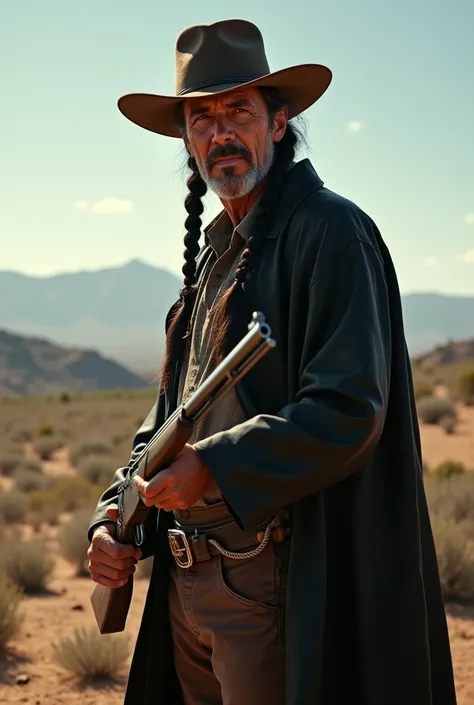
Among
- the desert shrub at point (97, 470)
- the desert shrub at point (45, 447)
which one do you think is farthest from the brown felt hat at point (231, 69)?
the desert shrub at point (45, 447)

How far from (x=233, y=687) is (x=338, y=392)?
95 centimetres

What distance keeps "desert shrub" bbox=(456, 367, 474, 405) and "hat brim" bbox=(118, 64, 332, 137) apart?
64.5 feet

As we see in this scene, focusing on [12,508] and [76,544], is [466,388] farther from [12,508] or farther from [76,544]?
[76,544]

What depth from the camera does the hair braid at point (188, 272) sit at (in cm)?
325

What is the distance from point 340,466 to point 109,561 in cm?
107

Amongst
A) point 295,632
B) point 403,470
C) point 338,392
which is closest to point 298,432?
point 338,392

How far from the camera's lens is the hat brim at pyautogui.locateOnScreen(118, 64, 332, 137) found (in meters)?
2.90

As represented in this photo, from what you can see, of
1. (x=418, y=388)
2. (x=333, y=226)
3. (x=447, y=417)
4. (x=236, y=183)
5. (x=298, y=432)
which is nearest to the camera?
(x=298, y=432)

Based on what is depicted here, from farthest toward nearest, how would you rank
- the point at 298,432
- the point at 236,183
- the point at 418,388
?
the point at 418,388
the point at 236,183
the point at 298,432

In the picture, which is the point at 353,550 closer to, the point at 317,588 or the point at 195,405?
the point at 317,588

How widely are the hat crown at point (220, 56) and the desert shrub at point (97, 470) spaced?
47.3 ft

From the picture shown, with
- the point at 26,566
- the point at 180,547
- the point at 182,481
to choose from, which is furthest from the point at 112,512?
the point at 26,566

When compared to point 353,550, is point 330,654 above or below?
below

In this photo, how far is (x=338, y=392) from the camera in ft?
7.81
